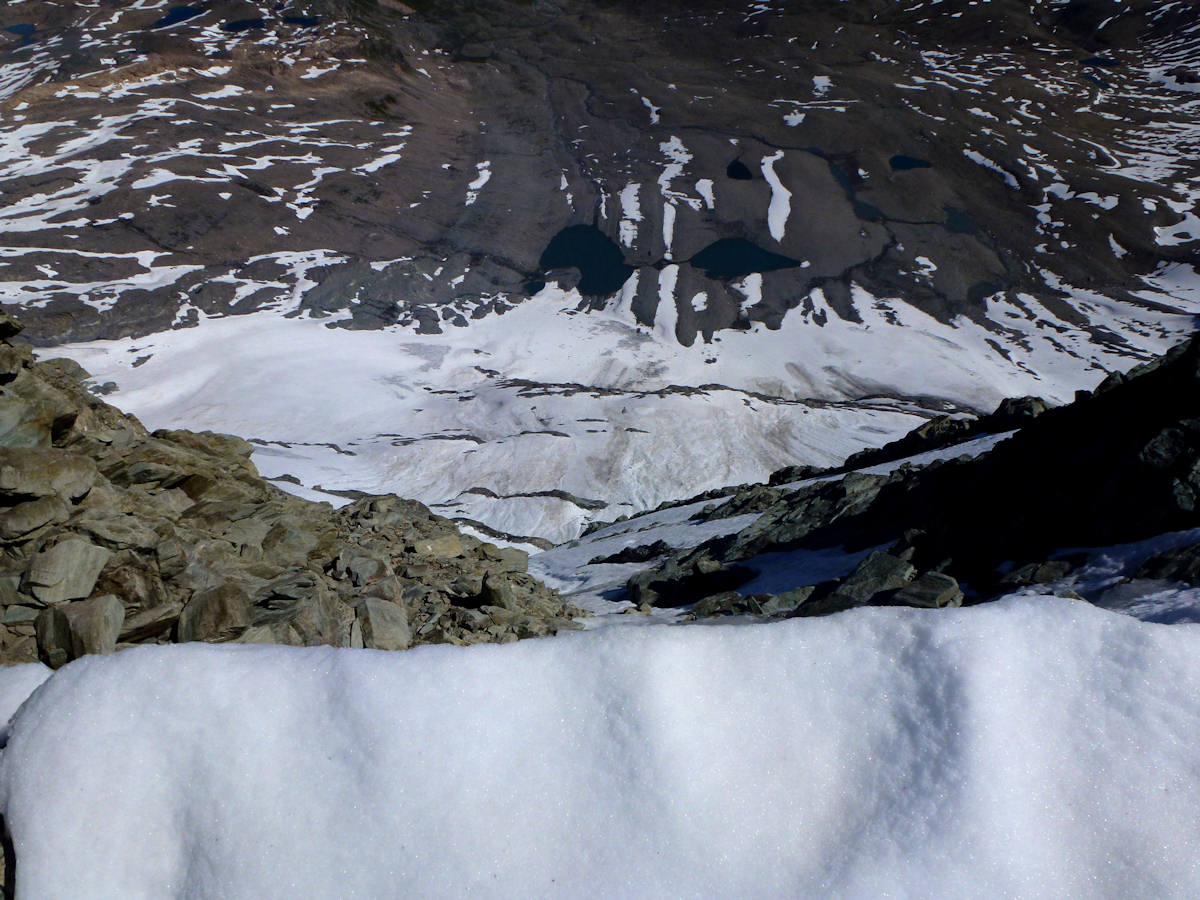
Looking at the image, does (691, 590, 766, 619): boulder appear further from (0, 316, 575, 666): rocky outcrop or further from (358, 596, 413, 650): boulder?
(358, 596, 413, 650): boulder

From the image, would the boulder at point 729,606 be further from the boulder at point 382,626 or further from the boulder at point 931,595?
the boulder at point 382,626

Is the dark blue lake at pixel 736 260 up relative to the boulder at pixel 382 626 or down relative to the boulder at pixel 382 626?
down

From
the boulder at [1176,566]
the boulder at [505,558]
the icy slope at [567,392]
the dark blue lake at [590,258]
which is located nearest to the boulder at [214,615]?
the boulder at [505,558]

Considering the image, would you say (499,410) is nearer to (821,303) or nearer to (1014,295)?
(821,303)

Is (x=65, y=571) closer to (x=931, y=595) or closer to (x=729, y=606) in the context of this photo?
(x=931, y=595)

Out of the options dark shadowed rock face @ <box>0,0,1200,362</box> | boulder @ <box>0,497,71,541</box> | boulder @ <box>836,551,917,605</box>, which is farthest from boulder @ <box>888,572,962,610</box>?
dark shadowed rock face @ <box>0,0,1200,362</box>

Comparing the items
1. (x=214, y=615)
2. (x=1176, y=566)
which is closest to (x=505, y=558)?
(x=214, y=615)

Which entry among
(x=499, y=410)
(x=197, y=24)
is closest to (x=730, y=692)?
(x=499, y=410)

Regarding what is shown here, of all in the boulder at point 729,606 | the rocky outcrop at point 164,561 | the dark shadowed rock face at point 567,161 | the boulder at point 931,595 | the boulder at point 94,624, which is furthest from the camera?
the dark shadowed rock face at point 567,161
